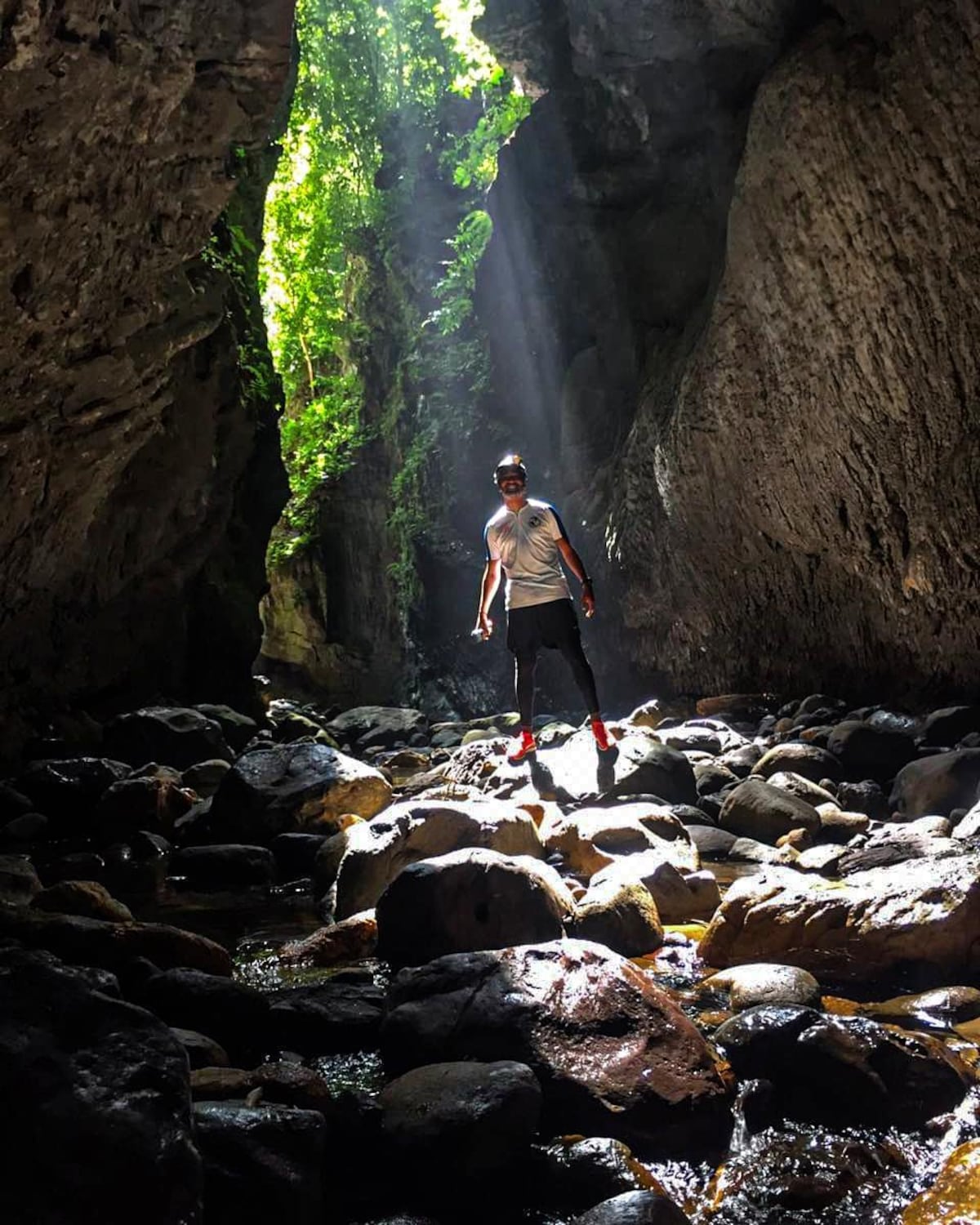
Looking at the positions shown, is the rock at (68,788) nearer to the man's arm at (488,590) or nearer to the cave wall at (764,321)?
the man's arm at (488,590)

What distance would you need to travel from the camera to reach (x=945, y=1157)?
1.97 m

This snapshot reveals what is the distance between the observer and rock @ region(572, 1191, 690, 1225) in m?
1.72

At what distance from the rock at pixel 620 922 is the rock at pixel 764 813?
156 cm

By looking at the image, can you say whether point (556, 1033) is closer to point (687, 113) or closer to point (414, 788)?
point (414, 788)

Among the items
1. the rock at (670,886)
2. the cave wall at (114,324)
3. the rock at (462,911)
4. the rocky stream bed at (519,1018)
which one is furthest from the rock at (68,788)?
the rock at (670,886)

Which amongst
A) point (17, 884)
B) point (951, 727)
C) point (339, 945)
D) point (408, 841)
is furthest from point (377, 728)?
point (339, 945)

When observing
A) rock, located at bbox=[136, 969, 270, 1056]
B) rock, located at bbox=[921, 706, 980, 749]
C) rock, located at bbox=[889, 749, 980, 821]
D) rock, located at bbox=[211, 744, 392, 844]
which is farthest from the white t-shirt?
rock, located at bbox=[136, 969, 270, 1056]

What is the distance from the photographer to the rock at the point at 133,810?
19.7 ft

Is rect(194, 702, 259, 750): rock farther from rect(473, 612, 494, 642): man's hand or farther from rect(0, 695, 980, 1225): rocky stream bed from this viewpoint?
rect(0, 695, 980, 1225): rocky stream bed

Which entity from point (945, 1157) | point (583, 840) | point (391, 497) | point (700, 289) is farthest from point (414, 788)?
point (391, 497)

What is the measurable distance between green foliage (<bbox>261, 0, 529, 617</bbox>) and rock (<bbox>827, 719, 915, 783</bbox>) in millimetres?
11649

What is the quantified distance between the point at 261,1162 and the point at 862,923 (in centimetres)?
202

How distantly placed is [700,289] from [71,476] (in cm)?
758

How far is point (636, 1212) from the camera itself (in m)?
1.73
